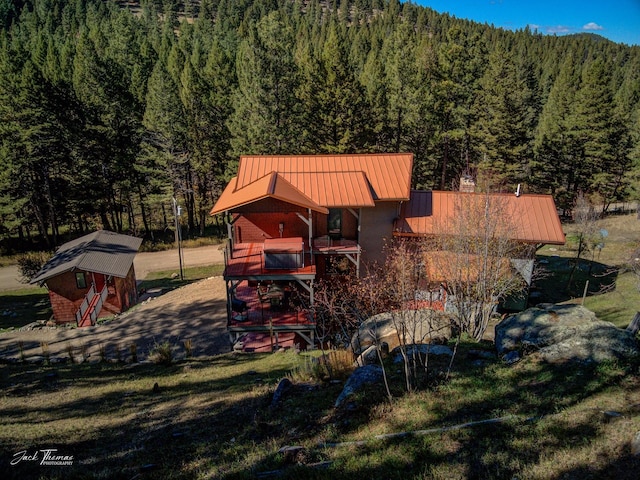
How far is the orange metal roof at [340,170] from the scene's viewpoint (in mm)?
20938

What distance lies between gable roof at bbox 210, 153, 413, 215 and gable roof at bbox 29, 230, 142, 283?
7.04 metres

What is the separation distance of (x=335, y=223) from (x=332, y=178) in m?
2.53

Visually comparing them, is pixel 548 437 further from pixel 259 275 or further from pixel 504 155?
pixel 504 155

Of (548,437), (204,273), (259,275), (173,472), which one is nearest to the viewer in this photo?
(548,437)

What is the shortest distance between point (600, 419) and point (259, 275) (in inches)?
530

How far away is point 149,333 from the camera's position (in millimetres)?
18688

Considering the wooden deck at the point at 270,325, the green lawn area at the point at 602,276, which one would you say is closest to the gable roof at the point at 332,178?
the wooden deck at the point at 270,325

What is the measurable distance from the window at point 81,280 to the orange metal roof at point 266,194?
348 inches

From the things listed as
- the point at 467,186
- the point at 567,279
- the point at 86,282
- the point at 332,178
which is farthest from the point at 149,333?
the point at 567,279

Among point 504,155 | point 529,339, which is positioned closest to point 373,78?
point 504,155

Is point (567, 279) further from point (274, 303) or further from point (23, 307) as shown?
point (23, 307)

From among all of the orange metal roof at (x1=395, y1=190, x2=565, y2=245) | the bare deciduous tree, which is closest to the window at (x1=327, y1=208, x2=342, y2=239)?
the orange metal roof at (x1=395, y1=190, x2=565, y2=245)

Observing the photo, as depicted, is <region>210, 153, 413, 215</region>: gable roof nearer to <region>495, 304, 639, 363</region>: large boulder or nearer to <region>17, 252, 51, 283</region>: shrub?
<region>495, 304, 639, 363</region>: large boulder

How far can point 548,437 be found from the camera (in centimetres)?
657
